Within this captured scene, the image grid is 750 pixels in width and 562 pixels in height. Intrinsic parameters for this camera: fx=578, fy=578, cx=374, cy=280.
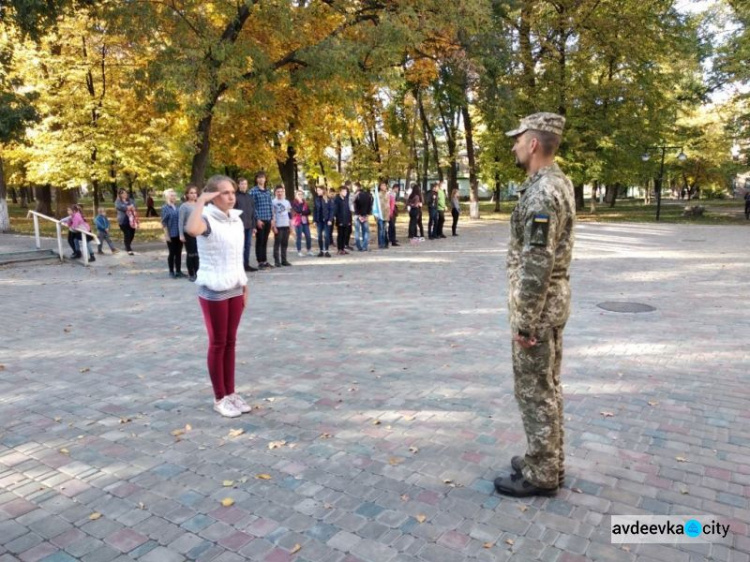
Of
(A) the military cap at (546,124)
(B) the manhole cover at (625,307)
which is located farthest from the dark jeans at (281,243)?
(A) the military cap at (546,124)

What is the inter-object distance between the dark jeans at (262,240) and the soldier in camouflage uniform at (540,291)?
10384mm

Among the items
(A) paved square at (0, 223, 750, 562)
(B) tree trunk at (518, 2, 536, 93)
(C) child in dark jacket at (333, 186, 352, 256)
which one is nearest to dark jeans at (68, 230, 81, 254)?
(A) paved square at (0, 223, 750, 562)

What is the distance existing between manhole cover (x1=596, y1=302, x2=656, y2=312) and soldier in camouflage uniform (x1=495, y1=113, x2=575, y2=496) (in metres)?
5.69

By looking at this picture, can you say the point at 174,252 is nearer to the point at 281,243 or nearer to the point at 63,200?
the point at 281,243

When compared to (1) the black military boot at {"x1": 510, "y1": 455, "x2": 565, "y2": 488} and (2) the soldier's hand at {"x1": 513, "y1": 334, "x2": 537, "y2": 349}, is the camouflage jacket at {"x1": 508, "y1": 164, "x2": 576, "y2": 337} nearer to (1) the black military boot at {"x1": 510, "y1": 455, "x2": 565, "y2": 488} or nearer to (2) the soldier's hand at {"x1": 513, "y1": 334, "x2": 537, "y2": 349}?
(2) the soldier's hand at {"x1": 513, "y1": 334, "x2": 537, "y2": 349}

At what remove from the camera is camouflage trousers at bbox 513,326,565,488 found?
3344 mm

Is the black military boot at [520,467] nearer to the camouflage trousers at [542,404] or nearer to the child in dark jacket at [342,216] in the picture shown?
the camouflage trousers at [542,404]

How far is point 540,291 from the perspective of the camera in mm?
3137

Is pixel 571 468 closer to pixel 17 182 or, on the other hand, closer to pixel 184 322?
pixel 184 322

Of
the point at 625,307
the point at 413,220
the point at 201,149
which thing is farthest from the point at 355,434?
the point at 413,220

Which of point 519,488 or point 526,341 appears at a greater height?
point 526,341

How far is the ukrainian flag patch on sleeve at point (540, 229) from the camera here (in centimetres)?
306

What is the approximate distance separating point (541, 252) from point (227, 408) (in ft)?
9.77

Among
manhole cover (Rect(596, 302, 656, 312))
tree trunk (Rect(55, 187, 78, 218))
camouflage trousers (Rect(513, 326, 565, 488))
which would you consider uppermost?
tree trunk (Rect(55, 187, 78, 218))
